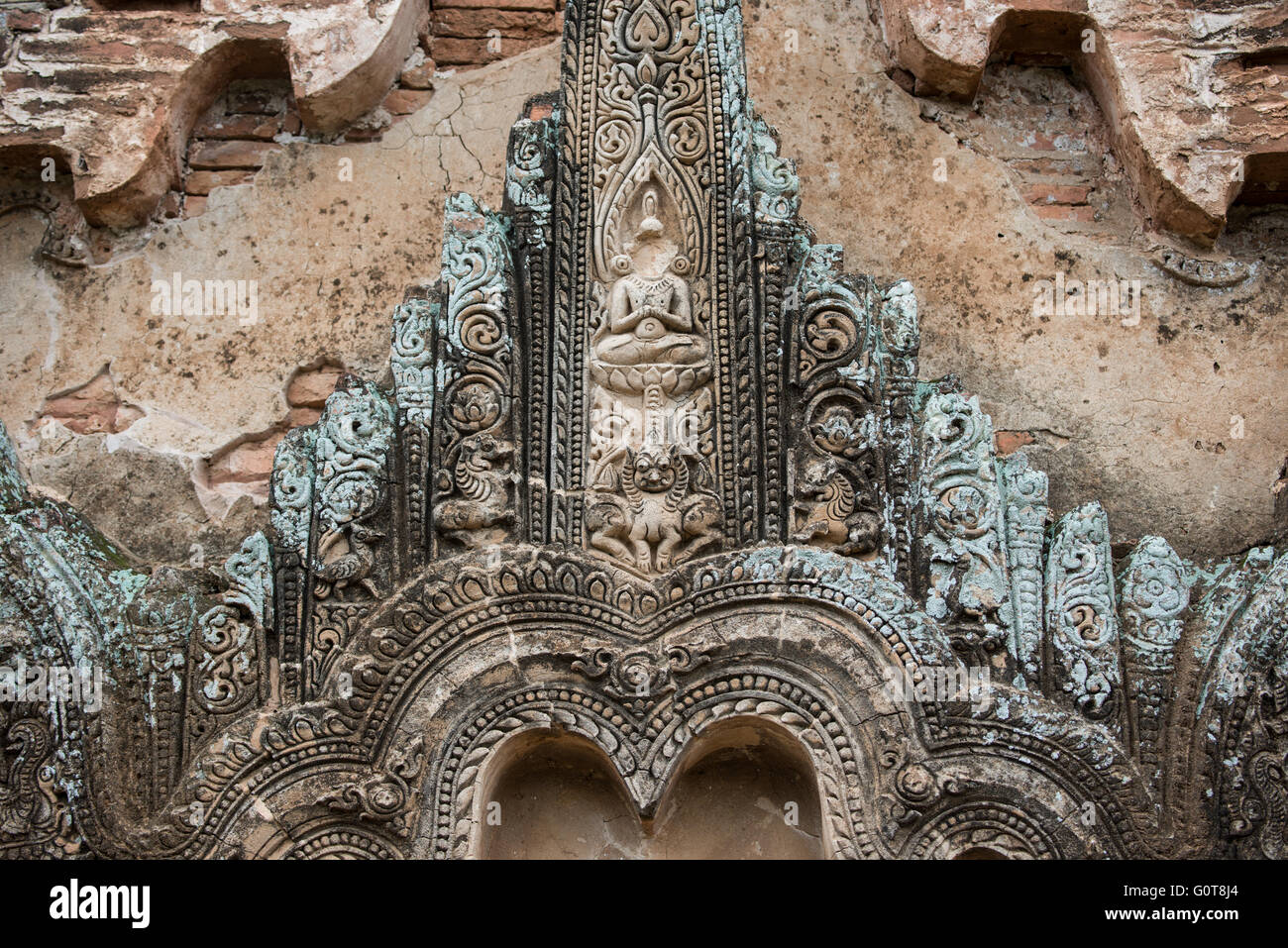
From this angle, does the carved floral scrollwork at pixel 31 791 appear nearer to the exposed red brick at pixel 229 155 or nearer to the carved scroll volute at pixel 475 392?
the carved scroll volute at pixel 475 392

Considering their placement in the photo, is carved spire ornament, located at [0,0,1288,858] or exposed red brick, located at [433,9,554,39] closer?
carved spire ornament, located at [0,0,1288,858]

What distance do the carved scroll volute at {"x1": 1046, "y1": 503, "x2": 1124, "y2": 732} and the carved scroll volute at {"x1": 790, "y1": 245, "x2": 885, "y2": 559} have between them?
58cm

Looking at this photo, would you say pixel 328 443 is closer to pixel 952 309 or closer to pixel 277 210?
pixel 277 210

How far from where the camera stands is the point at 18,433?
22.5ft

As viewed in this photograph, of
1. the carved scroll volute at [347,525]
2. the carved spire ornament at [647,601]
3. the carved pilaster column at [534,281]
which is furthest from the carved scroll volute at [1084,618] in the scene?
the carved scroll volute at [347,525]

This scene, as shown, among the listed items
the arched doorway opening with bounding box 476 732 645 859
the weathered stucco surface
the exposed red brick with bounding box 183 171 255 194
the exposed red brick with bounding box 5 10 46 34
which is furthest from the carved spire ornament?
the exposed red brick with bounding box 5 10 46 34

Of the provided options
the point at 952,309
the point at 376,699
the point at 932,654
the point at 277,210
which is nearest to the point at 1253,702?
the point at 932,654

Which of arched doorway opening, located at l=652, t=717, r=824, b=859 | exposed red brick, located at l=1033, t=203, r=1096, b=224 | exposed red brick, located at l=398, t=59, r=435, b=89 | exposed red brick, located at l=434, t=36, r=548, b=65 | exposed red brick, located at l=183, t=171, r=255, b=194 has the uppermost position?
exposed red brick, located at l=434, t=36, r=548, b=65

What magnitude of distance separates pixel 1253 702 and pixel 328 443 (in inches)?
113

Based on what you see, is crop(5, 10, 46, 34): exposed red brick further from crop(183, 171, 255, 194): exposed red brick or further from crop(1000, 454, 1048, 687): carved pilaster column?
crop(1000, 454, 1048, 687): carved pilaster column

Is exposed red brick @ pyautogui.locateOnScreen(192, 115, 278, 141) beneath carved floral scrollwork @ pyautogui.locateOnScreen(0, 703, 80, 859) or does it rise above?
above

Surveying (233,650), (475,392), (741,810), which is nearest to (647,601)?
(741,810)

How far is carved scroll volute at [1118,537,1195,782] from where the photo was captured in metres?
5.79
